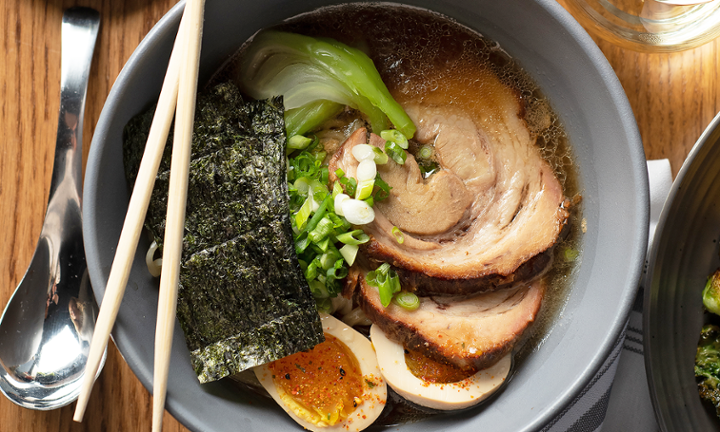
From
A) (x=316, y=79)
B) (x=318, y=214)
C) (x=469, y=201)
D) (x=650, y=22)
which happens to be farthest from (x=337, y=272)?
(x=650, y=22)

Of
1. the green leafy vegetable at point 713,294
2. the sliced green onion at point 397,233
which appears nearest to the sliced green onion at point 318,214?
the sliced green onion at point 397,233

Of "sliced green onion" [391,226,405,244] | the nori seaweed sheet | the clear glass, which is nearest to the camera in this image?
the nori seaweed sheet

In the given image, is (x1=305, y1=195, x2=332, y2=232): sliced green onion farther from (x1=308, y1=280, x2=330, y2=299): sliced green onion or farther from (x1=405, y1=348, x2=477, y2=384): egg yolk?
(x1=405, y1=348, x2=477, y2=384): egg yolk

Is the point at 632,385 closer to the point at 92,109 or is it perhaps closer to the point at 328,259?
the point at 328,259

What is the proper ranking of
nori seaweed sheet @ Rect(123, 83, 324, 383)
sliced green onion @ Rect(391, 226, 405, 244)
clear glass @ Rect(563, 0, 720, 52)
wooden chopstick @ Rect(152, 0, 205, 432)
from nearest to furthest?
wooden chopstick @ Rect(152, 0, 205, 432) < nori seaweed sheet @ Rect(123, 83, 324, 383) < sliced green onion @ Rect(391, 226, 405, 244) < clear glass @ Rect(563, 0, 720, 52)

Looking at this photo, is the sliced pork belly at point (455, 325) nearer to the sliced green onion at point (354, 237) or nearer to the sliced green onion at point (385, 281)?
the sliced green onion at point (385, 281)

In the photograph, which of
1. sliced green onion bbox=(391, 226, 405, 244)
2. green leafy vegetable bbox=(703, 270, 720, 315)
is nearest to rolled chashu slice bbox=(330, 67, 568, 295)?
sliced green onion bbox=(391, 226, 405, 244)

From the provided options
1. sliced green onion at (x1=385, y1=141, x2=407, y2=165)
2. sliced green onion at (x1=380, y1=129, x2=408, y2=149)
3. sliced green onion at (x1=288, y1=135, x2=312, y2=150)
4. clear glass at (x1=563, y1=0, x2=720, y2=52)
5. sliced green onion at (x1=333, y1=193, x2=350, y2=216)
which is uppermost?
clear glass at (x1=563, y1=0, x2=720, y2=52)
